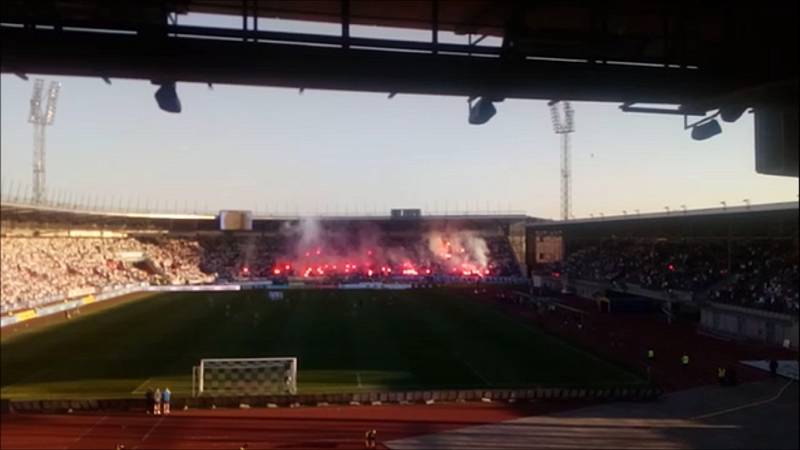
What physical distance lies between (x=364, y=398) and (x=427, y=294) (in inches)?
1278

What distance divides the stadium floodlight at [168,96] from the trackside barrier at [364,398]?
1527 cm

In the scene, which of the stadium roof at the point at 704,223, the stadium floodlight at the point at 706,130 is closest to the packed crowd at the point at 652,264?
the stadium roof at the point at 704,223

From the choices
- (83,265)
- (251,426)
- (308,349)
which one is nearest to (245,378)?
(251,426)

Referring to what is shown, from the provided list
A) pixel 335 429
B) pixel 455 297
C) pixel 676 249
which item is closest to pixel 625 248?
pixel 676 249

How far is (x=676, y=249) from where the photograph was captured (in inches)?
1687

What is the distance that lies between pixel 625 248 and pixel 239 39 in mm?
48752

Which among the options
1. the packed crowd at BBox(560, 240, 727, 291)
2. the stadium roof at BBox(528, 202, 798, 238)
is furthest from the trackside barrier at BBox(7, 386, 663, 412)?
the packed crowd at BBox(560, 240, 727, 291)

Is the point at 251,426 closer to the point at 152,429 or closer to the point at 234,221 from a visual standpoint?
the point at 152,429

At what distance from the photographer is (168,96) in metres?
6.24

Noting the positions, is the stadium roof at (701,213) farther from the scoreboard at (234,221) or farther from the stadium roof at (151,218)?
the scoreboard at (234,221)

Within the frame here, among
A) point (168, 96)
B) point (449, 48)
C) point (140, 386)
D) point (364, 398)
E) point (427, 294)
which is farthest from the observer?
point (427, 294)

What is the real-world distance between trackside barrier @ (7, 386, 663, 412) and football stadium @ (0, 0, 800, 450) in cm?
7

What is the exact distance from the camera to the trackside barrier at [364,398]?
63.1 ft

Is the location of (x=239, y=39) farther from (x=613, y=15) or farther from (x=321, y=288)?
(x=321, y=288)
